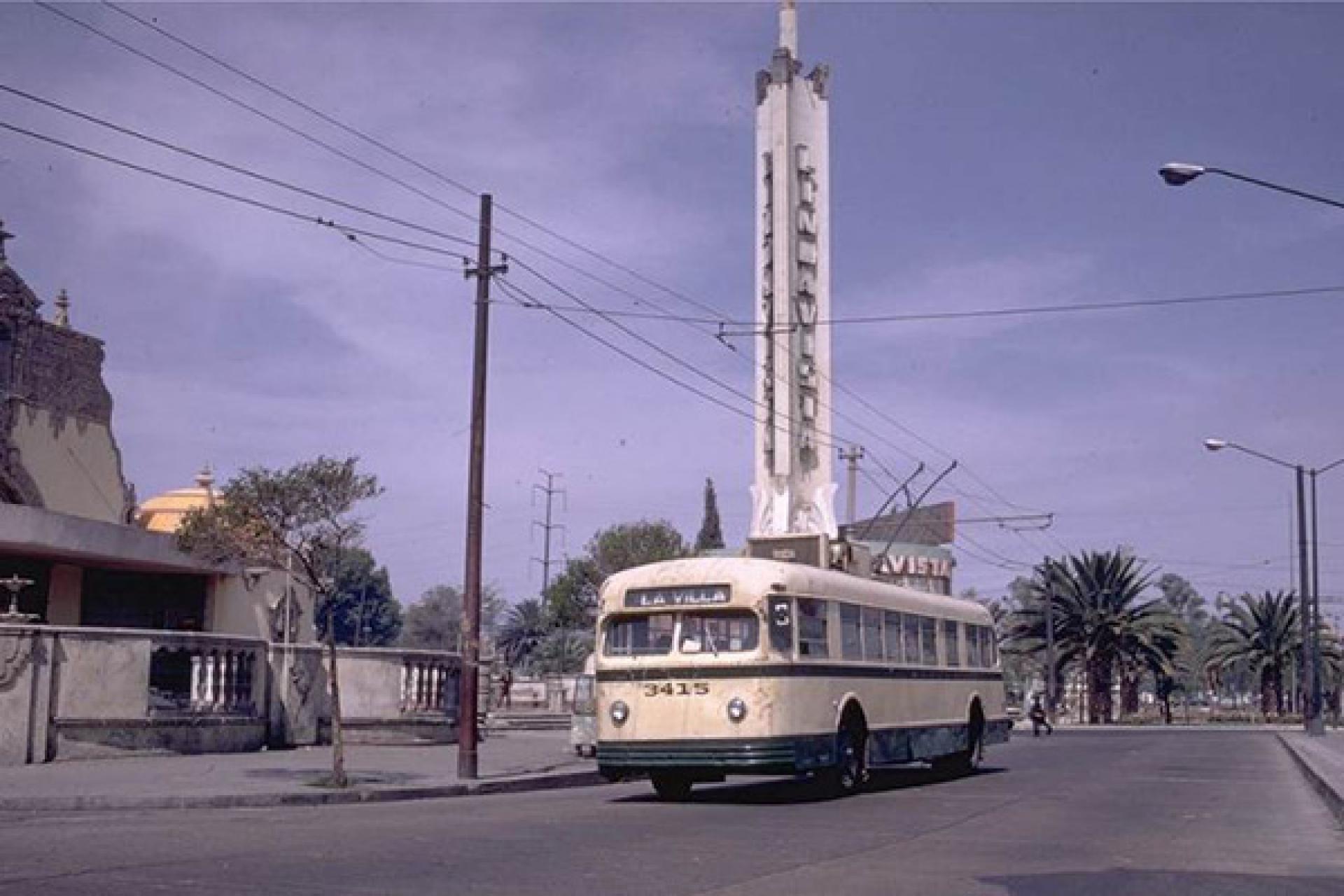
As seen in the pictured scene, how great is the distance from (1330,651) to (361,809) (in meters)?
64.8

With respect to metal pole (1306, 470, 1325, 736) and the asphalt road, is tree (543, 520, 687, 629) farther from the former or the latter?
the asphalt road

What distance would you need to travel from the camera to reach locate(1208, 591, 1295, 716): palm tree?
69562 millimetres

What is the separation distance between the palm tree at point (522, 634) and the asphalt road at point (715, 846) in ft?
320

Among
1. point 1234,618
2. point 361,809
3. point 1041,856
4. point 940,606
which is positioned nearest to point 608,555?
point 1234,618

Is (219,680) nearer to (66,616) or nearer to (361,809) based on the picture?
(361,809)

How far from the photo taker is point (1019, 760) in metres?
30.0

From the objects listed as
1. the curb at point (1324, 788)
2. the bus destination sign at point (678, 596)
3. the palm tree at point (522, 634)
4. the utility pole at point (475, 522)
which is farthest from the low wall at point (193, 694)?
the palm tree at point (522, 634)

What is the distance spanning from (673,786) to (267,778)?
5408 mm

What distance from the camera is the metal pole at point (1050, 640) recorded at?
208 feet

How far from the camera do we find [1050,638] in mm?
62625

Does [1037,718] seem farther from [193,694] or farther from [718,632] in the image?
[718,632]

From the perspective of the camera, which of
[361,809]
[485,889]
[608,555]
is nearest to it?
[485,889]

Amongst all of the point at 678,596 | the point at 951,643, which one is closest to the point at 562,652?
the point at 951,643

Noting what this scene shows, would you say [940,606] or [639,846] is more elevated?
[940,606]
